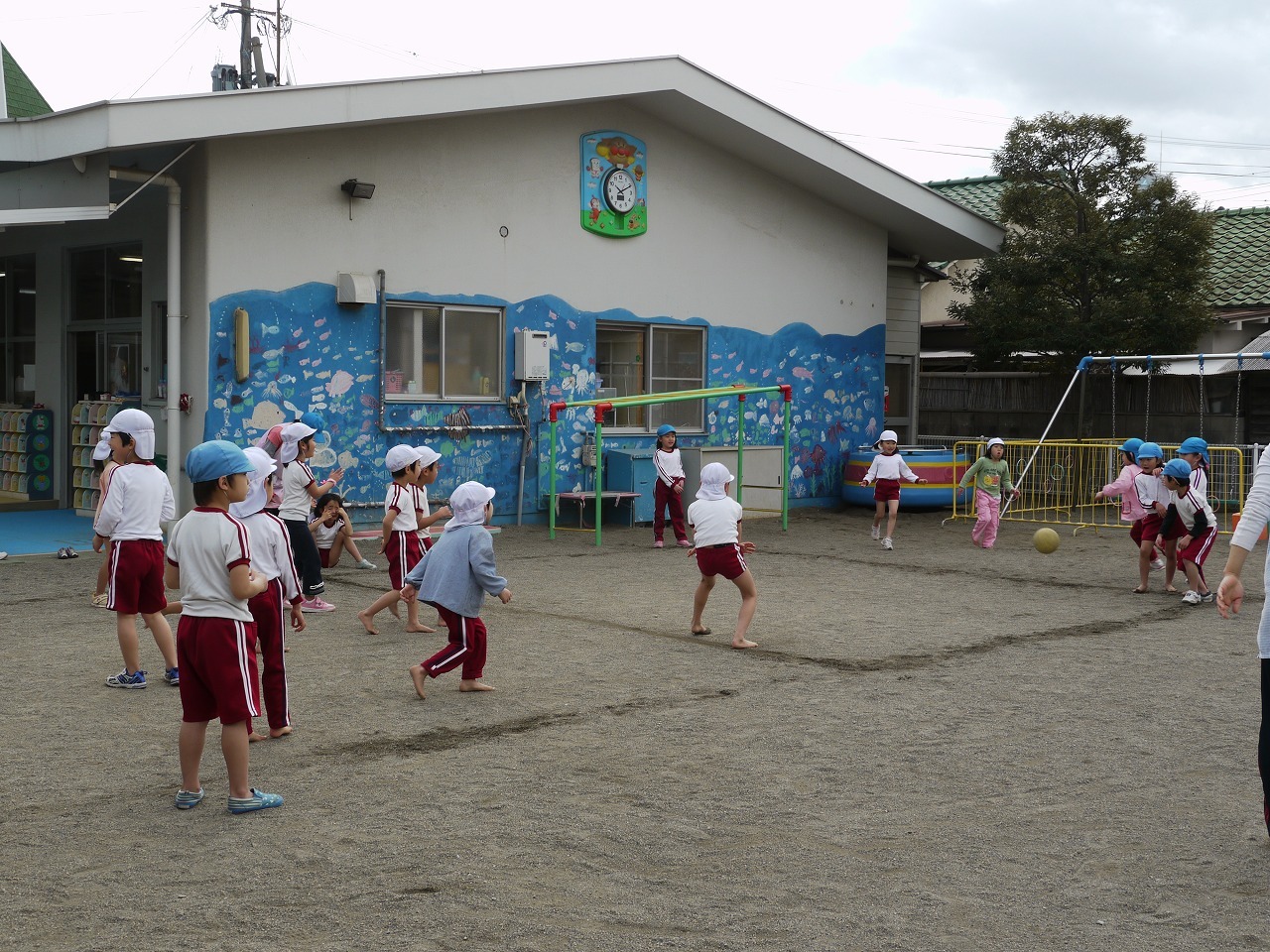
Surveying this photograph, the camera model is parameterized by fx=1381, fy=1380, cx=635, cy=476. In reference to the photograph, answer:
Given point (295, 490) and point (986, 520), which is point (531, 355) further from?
point (295, 490)

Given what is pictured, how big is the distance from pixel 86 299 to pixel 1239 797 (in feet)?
48.9

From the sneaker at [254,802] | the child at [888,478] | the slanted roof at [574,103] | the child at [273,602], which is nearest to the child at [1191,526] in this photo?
the child at [888,478]

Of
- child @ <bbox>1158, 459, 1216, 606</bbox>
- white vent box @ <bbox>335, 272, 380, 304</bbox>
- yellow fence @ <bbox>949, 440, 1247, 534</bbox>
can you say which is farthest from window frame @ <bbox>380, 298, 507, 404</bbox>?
child @ <bbox>1158, 459, 1216, 606</bbox>

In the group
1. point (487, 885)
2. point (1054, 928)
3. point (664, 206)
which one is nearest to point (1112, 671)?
point (1054, 928)

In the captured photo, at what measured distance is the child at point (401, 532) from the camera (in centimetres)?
966

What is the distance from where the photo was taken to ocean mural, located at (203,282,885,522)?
48.7ft

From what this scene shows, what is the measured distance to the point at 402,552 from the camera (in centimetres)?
977

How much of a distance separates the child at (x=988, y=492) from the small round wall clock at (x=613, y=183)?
5.18 m

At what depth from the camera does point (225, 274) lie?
14.5 meters

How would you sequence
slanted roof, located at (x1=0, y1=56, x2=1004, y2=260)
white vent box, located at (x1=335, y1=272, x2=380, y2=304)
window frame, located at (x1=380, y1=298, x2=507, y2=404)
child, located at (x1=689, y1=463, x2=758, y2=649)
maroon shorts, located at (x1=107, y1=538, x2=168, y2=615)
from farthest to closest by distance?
window frame, located at (x1=380, y1=298, x2=507, y2=404), white vent box, located at (x1=335, y1=272, x2=380, y2=304), slanted roof, located at (x1=0, y1=56, x2=1004, y2=260), child, located at (x1=689, y1=463, x2=758, y2=649), maroon shorts, located at (x1=107, y1=538, x2=168, y2=615)

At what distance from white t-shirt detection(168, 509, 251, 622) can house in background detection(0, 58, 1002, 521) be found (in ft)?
27.6

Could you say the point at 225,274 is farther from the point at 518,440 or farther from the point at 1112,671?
the point at 1112,671

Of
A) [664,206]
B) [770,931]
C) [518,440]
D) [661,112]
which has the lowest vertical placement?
[770,931]

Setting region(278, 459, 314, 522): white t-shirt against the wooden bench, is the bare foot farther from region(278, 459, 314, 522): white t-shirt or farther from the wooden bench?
the wooden bench
